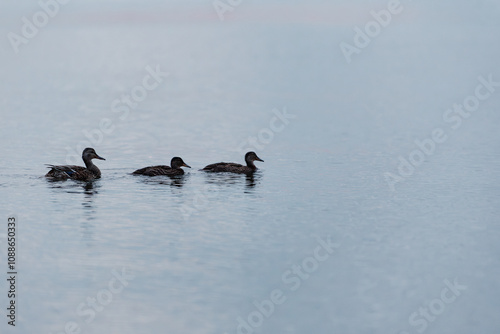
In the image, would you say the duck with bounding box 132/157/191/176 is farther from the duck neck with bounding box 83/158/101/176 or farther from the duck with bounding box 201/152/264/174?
the duck neck with bounding box 83/158/101/176

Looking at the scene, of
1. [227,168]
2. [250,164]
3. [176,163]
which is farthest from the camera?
[250,164]

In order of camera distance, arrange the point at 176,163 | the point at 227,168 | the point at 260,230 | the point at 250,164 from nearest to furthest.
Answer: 1. the point at 260,230
2. the point at 176,163
3. the point at 227,168
4. the point at 250,164

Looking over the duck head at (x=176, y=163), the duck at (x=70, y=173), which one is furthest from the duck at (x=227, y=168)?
the duck at (x=70, y=173)

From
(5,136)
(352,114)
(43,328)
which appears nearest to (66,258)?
(43,328)

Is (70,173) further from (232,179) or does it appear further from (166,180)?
(232,179)

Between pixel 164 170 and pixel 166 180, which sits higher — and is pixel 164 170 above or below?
above

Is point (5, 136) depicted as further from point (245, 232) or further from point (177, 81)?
point (177, 81)

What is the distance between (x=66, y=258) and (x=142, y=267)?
145cm

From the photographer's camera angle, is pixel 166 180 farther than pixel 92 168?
No

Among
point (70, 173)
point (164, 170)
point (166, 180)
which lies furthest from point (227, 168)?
point (70, 173)

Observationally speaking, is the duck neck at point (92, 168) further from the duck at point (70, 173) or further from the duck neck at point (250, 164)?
the duck neck at point (250, 164)

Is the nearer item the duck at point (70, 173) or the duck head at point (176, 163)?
the duck at point (70, 173)

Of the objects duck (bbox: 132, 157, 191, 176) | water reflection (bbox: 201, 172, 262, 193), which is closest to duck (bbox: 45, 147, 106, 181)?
duck (bbox: 132, 157, 191, 176)

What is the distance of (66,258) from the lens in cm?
1600
